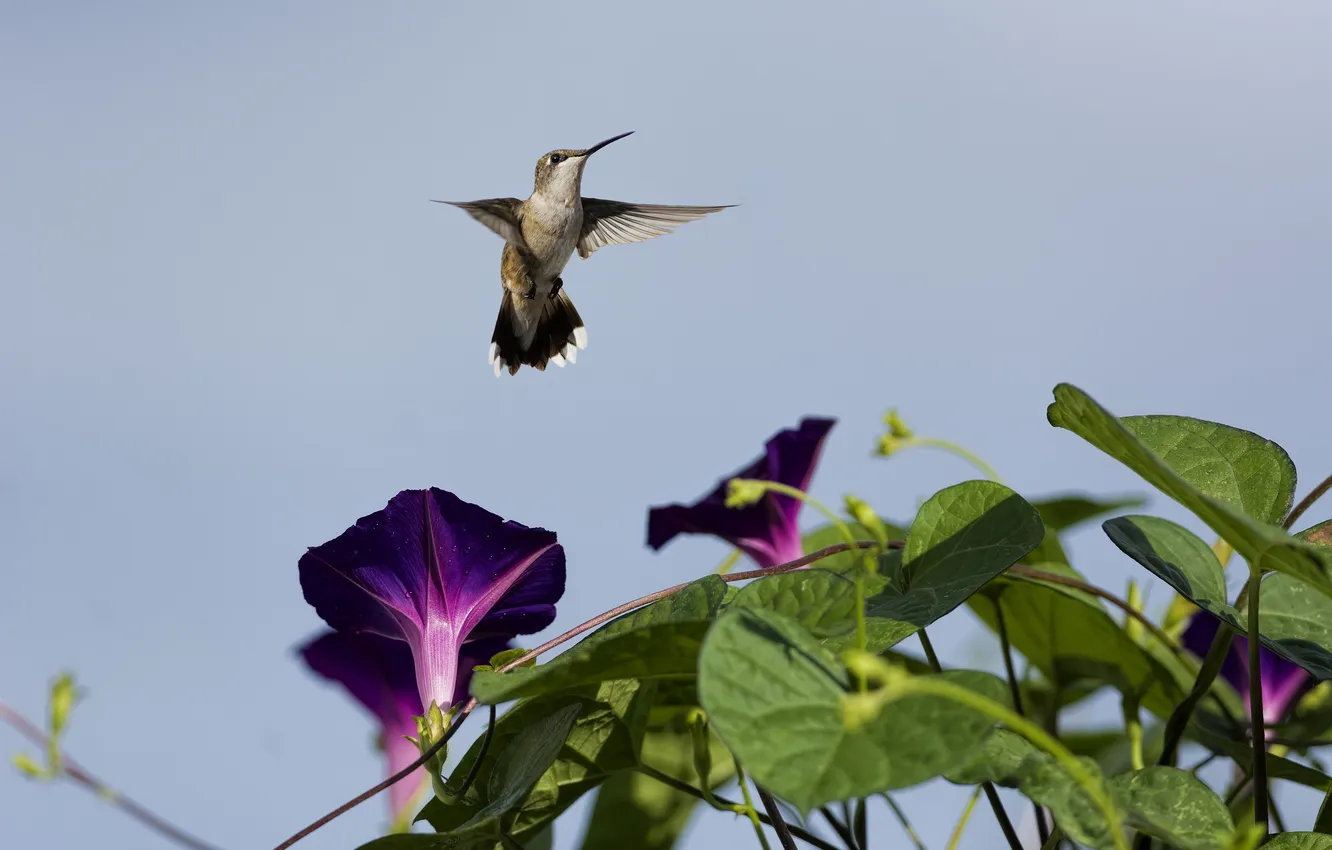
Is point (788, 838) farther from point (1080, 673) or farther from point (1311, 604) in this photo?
point (1080, 673)

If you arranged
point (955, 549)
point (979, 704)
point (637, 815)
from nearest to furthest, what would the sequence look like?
1. point (979, 704)
2. point (955, 549)
3. point (637, 815)

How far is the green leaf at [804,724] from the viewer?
1.59ft

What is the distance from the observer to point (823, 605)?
2.22ft

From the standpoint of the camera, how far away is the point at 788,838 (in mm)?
703

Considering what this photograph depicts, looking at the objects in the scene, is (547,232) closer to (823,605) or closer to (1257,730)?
(823,605)

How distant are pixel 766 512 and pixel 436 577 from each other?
14.0 inches

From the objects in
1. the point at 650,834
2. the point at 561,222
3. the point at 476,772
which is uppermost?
the point at 561,222

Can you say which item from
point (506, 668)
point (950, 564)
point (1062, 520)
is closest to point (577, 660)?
point (506, 668)

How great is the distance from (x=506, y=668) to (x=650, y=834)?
60 cm

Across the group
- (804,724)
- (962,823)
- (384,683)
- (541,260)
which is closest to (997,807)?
(962,823)

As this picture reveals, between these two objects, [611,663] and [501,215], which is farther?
[501,215]

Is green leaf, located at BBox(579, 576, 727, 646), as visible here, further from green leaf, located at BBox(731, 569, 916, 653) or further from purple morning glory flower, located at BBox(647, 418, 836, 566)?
purple morning glory flower, located at BBox(647, 418, 836, 566)

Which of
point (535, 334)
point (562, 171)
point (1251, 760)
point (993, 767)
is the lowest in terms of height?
point (1251, 760)

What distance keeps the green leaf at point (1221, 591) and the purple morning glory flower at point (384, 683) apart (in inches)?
21.3
